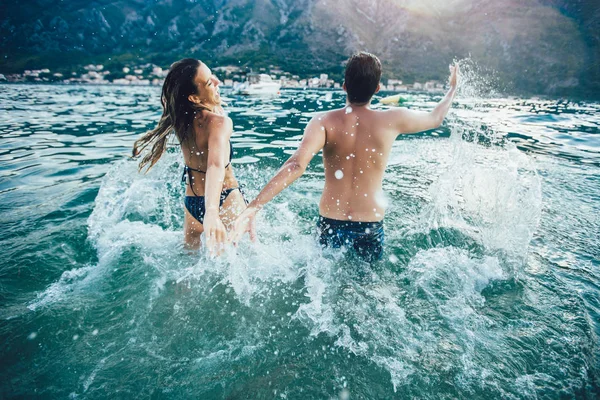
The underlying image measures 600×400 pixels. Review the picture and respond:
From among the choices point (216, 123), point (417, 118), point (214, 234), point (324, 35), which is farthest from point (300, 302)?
point (324, 35)

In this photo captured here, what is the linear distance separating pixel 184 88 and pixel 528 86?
8361 centimetres

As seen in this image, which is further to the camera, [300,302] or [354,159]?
[300,302]

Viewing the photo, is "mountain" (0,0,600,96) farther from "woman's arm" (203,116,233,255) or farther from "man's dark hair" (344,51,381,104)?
"woman's arm" (203,116,233,255)

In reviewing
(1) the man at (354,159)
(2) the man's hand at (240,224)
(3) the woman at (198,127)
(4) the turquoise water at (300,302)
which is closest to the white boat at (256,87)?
(4) the turquoise water at (300,302)

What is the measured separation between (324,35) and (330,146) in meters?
136

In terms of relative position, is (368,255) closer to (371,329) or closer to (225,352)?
(371,329)

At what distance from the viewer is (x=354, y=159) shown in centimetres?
291

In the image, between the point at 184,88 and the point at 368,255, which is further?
the point at 368,255

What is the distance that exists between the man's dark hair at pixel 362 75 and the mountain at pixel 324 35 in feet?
219

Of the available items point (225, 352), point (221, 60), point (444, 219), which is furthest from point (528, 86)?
point (221, 60)

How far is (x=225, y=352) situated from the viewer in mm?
2521

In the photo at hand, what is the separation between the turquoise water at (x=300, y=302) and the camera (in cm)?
229

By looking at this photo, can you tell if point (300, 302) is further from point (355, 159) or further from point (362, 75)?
point (362, 75)

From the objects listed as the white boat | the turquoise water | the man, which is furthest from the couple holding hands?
the white boat
